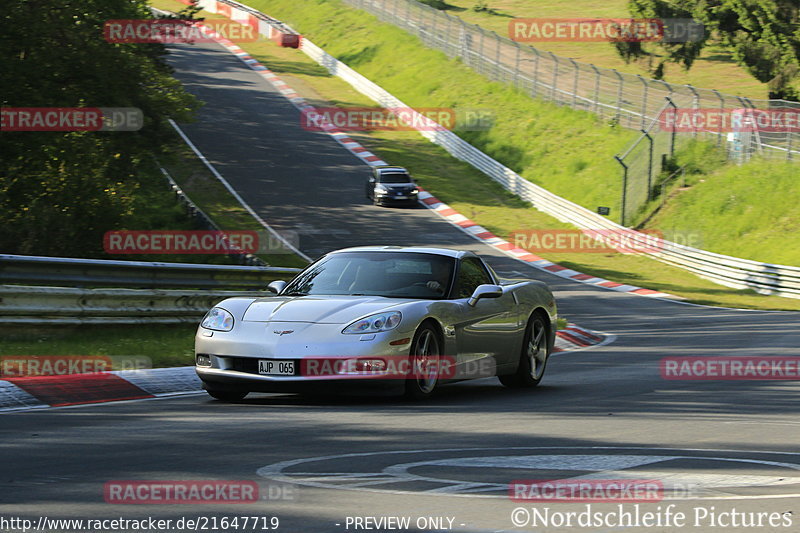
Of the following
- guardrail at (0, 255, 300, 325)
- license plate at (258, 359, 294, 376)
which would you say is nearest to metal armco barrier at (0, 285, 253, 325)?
guardrail at (0, 255, 300, 325)

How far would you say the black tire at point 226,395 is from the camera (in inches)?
382

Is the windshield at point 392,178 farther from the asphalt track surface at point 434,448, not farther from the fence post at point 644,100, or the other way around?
the asphalt track surface at point 434,448

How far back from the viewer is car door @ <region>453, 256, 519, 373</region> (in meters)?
10.5

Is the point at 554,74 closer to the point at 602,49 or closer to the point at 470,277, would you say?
the point at 602,49

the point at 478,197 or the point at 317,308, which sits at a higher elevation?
the point at 317,308

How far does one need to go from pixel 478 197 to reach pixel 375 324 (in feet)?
117

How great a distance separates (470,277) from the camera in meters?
11.1

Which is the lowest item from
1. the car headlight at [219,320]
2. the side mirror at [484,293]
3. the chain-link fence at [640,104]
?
the car headlight at [219,320]

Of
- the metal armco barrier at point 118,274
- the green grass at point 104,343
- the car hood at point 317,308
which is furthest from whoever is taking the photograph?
the metal armco barrier at point 118,274

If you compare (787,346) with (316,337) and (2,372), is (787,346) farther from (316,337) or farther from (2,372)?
(2,372)

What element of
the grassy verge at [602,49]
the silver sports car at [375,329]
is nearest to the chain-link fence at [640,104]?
the grassy verge at [602,49]

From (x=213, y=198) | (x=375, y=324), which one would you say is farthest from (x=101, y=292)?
(x=213, y=198)

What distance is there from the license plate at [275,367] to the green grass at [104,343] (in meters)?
2.49

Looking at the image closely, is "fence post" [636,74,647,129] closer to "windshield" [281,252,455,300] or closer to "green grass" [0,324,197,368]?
"green grass" [0,324,197,368]
